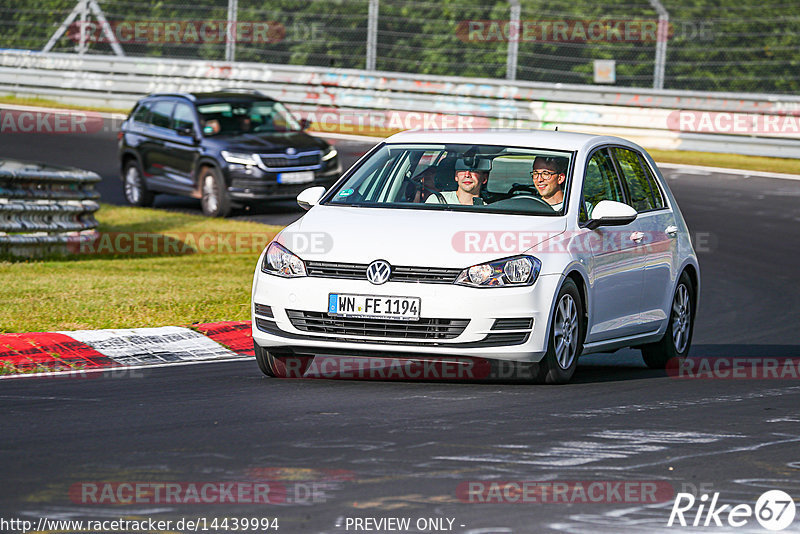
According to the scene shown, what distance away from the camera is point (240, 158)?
21.6 meters

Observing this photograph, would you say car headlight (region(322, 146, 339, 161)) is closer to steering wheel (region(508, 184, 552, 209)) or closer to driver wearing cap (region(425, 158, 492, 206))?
driver wearing cap (region(425, 158, 492, 206))

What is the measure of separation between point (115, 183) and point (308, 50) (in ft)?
24.9

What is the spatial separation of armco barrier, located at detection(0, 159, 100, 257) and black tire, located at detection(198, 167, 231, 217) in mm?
Answer: 4035

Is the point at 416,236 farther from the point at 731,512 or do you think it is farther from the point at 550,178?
the point at 731,512

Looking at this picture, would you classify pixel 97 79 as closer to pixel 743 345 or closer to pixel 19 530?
pixel 743 345

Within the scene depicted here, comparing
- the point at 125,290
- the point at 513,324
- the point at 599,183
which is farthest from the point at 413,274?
the point at 125,290

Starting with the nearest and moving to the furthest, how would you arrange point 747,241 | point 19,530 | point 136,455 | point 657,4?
1. point 19,530
2. point 136,455
3. point 747,241
4. point 657,4

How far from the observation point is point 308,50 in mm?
31859

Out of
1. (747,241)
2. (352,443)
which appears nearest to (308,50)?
(747,241)

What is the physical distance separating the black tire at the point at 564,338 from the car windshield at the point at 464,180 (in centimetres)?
68

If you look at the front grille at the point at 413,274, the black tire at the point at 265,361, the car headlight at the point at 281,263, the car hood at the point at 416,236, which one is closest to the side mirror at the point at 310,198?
the car hood at the point at 416,236

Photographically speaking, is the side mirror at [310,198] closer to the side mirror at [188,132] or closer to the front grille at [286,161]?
the front grille at [286,161]

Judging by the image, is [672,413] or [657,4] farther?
[657,4]

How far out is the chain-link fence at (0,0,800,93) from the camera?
27.6 metres
